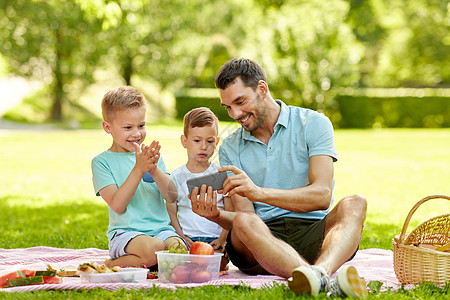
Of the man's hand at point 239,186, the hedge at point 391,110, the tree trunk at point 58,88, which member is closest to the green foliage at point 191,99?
the hedge at point 391,110

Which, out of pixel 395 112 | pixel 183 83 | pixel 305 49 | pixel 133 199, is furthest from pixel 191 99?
pixel 133 199

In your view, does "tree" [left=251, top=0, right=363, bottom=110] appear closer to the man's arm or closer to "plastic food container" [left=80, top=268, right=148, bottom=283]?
the man's arm

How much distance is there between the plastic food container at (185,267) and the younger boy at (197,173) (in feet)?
1.64

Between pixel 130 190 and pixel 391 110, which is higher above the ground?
pixel 391 110

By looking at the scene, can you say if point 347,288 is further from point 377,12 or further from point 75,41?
point 377,12

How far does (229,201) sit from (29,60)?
931 inches

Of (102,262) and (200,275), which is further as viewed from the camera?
(102,262)

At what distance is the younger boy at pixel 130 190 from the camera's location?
3.98 metres

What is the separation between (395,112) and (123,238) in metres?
24.8

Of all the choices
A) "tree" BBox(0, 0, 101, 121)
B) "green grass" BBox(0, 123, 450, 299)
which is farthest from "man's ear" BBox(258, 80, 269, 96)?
"tree" BBox(0, 0, 101, 121)

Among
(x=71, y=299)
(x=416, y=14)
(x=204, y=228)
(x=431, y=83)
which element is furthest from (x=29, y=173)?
(x=431, y=83)

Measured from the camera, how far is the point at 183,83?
99.4 ft

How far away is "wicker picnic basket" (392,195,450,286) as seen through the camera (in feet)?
11.7

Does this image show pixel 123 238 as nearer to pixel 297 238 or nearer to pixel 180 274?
pixel 180 274
